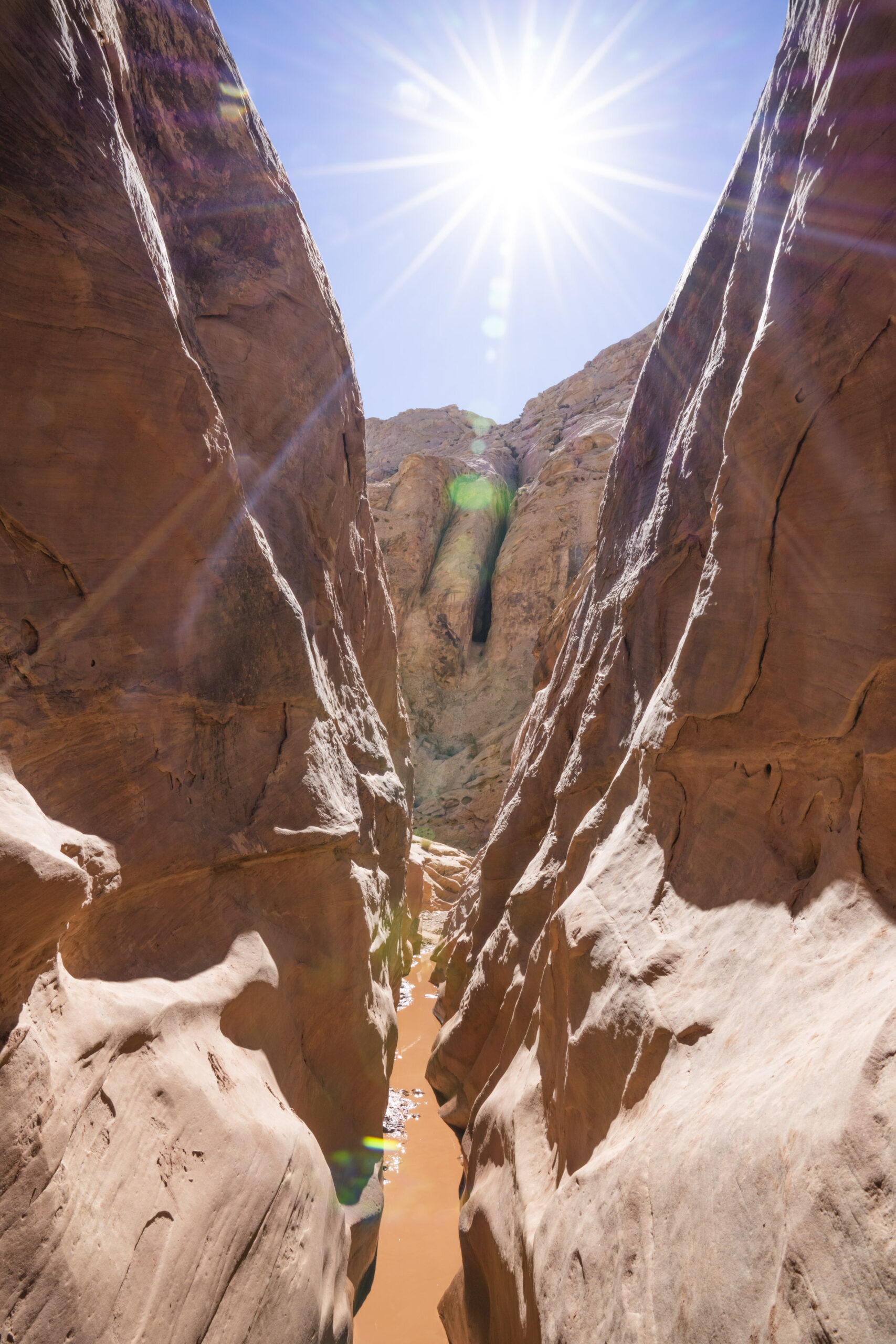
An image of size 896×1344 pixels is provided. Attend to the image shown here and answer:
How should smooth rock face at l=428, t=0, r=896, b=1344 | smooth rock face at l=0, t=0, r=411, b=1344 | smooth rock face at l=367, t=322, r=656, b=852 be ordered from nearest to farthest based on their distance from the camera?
smooth rock face at l=428, t=0, r=896, b=1344 < smooth rock face at l=0, t=0, r=411, b=1344 < smooth rock face at l=367, t=322, r=656, b=852

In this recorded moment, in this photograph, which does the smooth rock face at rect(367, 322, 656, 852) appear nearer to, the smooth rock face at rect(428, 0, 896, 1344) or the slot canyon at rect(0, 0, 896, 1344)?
the slot canyon at rect(0, 0, 896, 1344)

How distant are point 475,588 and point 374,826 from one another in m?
20.6

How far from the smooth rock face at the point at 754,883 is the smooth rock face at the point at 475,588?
1614 centimetres

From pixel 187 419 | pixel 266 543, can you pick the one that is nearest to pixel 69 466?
pixel 187 419

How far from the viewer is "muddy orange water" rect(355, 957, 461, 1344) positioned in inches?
169

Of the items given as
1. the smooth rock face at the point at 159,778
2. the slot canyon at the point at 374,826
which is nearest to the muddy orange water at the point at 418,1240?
the slot canyon at the point at 374,826

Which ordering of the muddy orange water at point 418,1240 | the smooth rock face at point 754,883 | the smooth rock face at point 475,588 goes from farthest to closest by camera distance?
1. the smooth rock face at point 475,588
2. the muddy orange water at point 418,1240
3. the smooth rock face at point 754,883

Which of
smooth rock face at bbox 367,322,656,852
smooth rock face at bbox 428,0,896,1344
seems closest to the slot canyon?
smooth rock face at bbox 428,0,896,1344

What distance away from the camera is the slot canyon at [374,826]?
90.3 inches

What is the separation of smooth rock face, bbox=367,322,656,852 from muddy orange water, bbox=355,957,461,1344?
568 inches

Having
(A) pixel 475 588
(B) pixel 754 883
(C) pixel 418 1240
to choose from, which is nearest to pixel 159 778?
(B) pixel 754 883

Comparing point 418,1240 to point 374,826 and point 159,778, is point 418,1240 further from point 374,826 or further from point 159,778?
point 159,778

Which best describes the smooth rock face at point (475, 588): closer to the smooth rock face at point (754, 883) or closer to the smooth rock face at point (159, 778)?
the smooth rock face at point (159, 778)

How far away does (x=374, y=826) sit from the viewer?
715 centimetres
